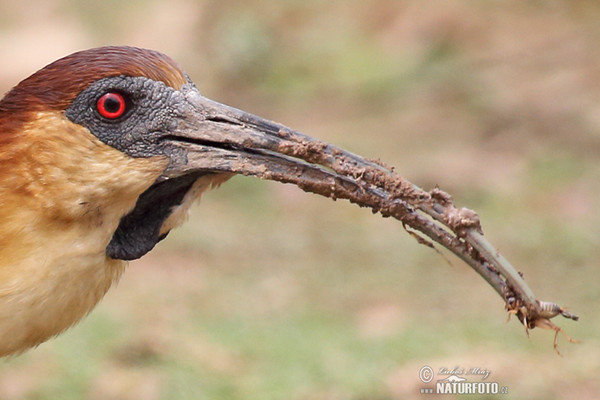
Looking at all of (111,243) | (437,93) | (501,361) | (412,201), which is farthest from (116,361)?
(437,93)

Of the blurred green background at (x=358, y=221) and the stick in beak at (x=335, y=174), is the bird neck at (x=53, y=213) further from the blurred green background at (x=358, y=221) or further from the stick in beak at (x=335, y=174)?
the blurred green background at (x=358, y=221)

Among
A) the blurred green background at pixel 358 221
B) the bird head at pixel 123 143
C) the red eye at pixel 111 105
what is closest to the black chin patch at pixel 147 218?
the bird head at pixel 123 143

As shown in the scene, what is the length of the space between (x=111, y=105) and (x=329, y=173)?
82 cm

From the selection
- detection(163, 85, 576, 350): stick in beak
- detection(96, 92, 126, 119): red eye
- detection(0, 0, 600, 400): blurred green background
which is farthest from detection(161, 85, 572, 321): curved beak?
detection(0, 0, 600, 400): blurred green background

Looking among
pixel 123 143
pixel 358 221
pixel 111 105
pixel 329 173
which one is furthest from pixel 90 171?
pixel 358 221

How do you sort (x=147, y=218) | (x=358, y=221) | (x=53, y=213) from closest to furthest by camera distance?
(x=53, y=213) < (x=147, y=218) < (x=358, y=221)

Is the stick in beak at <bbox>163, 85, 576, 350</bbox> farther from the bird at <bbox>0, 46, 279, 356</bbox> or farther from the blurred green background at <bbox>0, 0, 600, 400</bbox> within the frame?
the blurred green background at <bbox>0, 0, 600, 400</bbox>

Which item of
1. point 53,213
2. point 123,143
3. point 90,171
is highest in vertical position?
point 123,143

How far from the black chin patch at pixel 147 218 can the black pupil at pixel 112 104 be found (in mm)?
311

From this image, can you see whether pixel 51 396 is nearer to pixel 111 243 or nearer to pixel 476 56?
pixel 111 243

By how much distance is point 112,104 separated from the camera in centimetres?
338

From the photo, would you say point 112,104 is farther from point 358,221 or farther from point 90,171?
point 358,221

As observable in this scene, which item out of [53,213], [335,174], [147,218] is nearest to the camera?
[53,213]

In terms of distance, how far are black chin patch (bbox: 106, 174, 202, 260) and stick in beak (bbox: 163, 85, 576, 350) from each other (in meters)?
0.10
